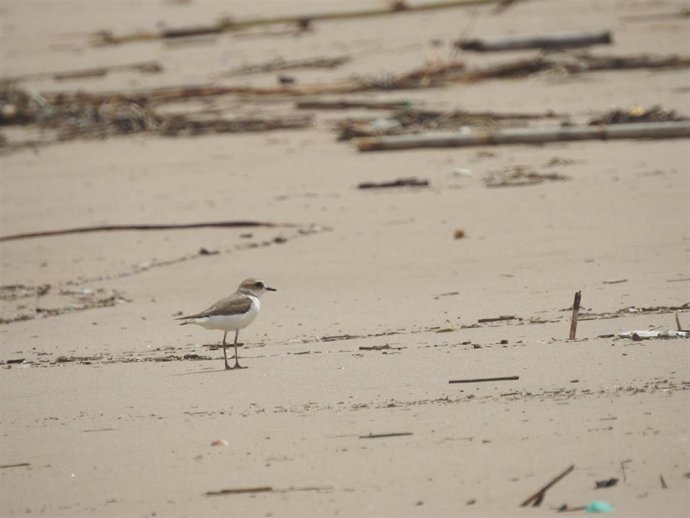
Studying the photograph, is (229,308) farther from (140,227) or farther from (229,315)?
(140,227)

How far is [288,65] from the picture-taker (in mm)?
17969

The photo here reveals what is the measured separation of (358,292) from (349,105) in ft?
20.5

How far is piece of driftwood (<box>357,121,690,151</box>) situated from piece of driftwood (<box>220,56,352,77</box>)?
15.9 feet

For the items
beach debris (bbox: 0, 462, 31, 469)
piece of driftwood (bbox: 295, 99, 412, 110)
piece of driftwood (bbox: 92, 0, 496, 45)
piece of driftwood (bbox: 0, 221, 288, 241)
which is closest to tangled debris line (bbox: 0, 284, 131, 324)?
piece of driftwood (bbox: 0, 221, 288, 241)

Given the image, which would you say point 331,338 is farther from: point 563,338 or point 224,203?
point 224,203

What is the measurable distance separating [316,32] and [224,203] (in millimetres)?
8920

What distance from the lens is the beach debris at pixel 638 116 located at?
12391mm

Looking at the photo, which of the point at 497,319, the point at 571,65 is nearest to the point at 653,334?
the point at 497,319

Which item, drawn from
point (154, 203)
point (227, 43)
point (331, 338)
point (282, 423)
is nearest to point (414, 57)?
point (227, 43)

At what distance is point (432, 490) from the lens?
17.2 feet

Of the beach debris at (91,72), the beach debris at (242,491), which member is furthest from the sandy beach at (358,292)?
the beach debris at (91,72)

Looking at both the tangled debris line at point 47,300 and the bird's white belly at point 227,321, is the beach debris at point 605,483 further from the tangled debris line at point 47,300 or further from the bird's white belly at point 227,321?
the tangled debris line at point 47,300

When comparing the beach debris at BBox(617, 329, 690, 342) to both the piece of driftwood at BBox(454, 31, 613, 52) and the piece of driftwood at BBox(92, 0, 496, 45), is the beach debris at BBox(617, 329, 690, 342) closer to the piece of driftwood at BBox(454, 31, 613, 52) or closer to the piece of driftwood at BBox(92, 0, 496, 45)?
the piece of driftwood at BBox(454, 31, 613, 52)

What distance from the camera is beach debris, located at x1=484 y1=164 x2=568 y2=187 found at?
11.1 meters
